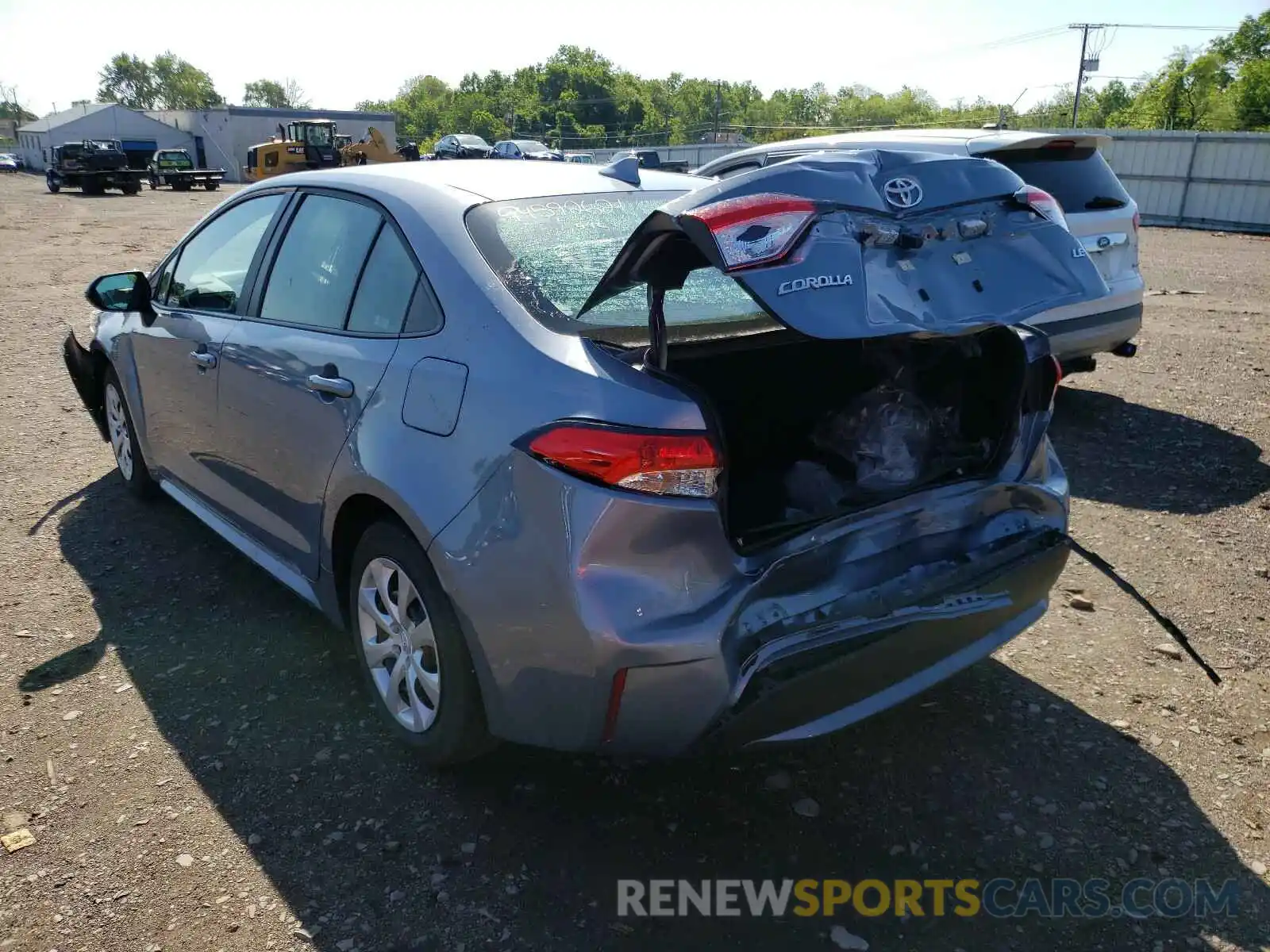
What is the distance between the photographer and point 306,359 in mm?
3121

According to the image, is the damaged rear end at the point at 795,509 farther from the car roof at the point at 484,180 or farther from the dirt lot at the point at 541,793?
the car roof at the point at 484,180

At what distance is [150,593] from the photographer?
13.6ft

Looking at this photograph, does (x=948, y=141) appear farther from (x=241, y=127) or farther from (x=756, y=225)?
(x=241, y=127)

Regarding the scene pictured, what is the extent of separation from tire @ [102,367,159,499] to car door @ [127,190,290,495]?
0.33 m

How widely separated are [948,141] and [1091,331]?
61.4 inches

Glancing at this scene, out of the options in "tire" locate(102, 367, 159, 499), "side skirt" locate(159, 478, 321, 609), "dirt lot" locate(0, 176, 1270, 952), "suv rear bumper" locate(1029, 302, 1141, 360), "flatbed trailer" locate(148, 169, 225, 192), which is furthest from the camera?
"flatbed trailer" locate(148, 169, 225, 192)

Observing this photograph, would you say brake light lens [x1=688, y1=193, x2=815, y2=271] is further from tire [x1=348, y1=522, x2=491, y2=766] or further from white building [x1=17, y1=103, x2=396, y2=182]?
white building [x1=17, y1=103, x2=396, y2=182]

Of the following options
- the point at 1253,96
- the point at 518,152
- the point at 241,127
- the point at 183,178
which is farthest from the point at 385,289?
the point at 241,127

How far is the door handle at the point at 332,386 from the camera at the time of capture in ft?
9.37

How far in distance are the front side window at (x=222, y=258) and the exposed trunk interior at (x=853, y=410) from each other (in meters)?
1.87

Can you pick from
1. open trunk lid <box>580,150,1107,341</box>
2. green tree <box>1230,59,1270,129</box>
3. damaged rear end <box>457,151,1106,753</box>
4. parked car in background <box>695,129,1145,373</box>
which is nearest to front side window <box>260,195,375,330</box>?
damaged rear end <box>457,151,1106,753</box>

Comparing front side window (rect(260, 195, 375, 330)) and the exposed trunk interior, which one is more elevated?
front side window (rect(260, 195, 375, 330))

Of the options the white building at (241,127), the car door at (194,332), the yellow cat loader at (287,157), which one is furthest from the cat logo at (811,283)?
the white building at (241,127)

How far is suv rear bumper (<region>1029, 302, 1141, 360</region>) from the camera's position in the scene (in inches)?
227
